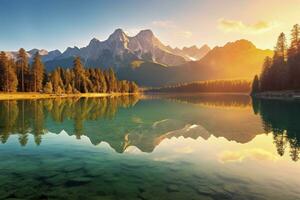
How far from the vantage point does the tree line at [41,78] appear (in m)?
109

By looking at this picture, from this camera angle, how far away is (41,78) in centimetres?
12650

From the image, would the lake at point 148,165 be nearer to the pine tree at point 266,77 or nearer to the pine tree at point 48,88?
the pine tree at point 48,88

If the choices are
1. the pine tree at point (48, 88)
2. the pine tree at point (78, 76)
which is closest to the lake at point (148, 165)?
the pine tree at point (48, 88)

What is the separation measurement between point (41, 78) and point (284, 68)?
114m

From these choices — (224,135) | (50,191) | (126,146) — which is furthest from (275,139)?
(50,191)

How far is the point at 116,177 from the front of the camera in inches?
599

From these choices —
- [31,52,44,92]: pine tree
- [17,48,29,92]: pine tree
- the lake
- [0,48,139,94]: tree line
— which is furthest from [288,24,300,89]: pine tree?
[17,48,29,92]: pine tree

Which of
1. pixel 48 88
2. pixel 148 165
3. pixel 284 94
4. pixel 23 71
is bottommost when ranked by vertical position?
pixel 148 165

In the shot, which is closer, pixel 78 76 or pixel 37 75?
pixel 37 75

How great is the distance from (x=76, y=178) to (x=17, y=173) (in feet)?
13.3

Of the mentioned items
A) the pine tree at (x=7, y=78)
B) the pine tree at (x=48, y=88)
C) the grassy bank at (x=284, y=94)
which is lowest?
the grassy bank at (x=284, y=94)

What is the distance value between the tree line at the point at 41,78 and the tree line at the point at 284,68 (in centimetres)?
9817

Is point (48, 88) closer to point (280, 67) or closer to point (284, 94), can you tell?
point (284, 94)

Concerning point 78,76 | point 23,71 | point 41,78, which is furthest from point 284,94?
point 23,71
